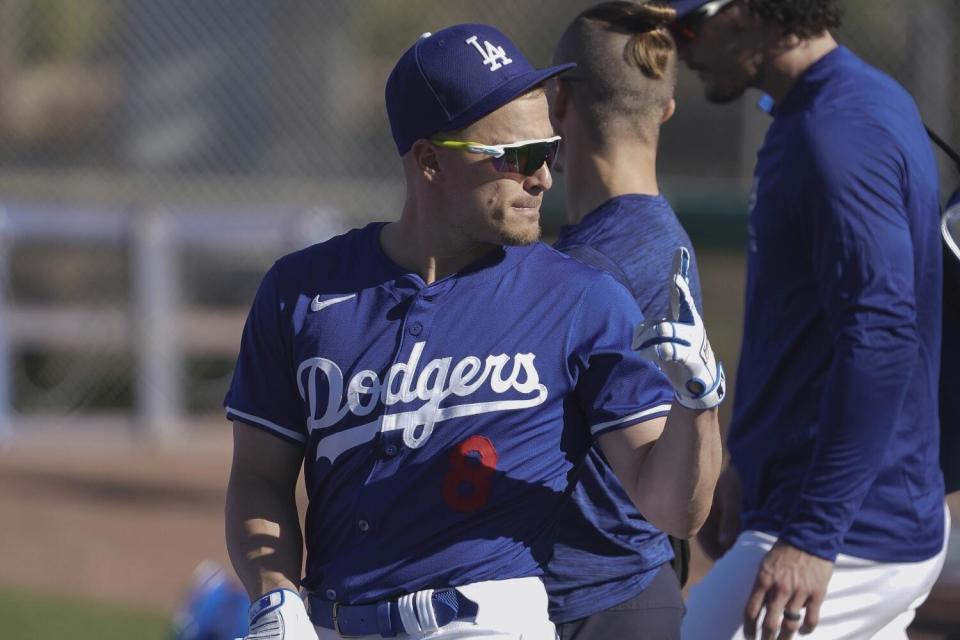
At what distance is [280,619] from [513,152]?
0.92 meters

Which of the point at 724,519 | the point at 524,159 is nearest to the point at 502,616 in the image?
the point at 524,159

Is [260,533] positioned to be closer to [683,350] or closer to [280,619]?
[280,619]

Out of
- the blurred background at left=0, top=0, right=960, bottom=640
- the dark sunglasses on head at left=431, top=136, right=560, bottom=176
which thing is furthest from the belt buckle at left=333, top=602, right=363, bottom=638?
the blurred background at left=0, top=0, right=960, bottom=640

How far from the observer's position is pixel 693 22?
3.47 metres

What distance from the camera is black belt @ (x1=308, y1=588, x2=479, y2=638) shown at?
2426mm

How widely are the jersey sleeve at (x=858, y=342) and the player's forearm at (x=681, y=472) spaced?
67 centimetres

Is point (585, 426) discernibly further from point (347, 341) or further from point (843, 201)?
point (843, 201)

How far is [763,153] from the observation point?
11.1 feet

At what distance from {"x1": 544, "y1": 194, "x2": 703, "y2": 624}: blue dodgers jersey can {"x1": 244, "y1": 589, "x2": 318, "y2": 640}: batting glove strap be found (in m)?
0.54

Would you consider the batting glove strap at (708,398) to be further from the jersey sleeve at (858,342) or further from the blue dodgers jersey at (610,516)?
the jersey sleeve at (858,342)

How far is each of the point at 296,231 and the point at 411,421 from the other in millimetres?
7446

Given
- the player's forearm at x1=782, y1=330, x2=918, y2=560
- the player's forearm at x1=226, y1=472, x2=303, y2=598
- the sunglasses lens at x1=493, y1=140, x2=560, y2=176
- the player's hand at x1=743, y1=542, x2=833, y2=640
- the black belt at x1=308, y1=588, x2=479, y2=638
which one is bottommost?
the player's hand at x1=743, y1=542, x2=833, y2=640

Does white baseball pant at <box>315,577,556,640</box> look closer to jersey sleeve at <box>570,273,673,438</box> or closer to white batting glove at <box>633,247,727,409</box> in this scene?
jersey sleeve at <box>570,273,673,438</box>

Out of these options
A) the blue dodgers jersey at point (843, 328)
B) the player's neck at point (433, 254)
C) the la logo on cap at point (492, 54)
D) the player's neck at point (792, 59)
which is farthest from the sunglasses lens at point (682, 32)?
the player's neck at point (433, 254)
